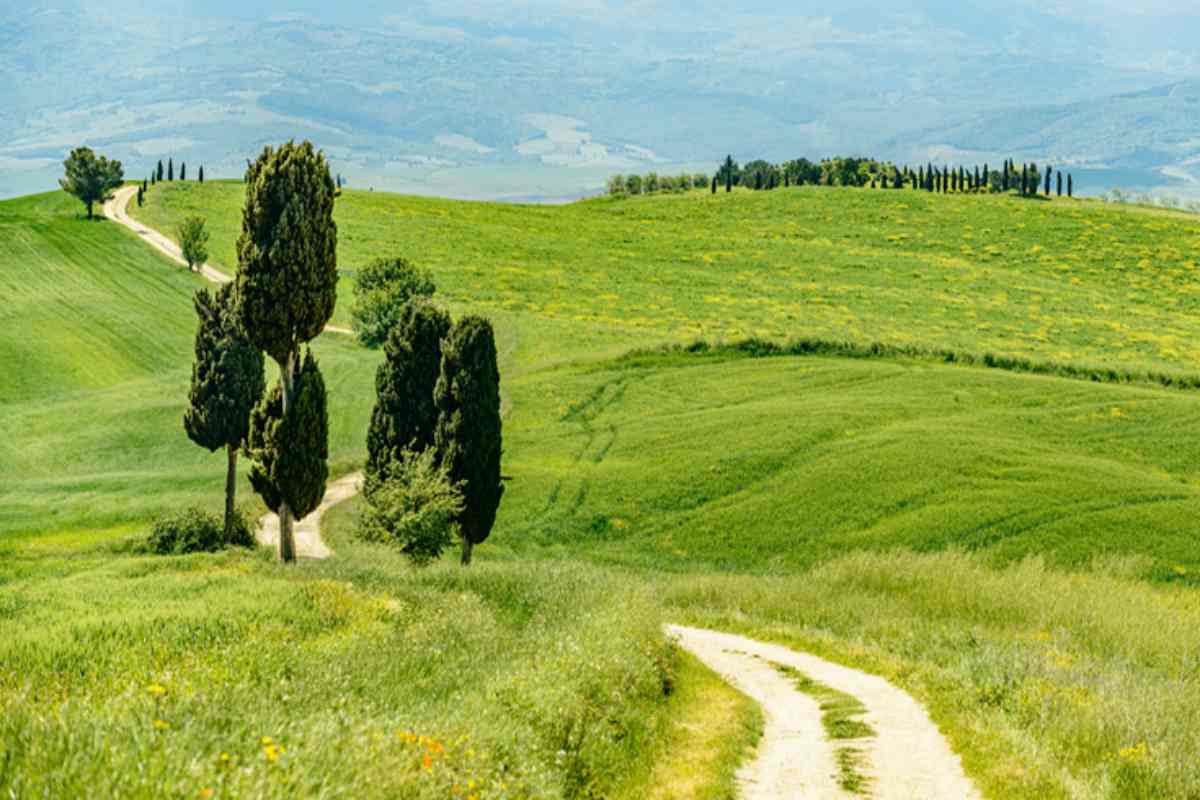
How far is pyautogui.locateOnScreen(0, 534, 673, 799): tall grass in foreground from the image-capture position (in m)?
9.70

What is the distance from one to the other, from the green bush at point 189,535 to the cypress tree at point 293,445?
864 cm

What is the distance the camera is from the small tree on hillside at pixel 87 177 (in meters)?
154

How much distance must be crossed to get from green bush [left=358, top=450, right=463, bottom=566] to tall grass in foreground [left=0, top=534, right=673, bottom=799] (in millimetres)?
12052

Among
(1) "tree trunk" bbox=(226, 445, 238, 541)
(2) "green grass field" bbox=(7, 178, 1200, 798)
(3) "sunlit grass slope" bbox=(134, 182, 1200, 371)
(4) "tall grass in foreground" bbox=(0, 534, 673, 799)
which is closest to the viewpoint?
(4) "tall grass in foreground" bbox=(0, 534, 673, 799)

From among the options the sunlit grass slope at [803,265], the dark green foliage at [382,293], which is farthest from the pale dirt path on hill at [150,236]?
the dark green foliage at [382,293]

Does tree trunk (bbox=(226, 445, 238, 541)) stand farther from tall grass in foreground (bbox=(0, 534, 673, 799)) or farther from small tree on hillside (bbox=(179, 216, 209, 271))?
small tree on hillside (bbox=(179, 216, 209, 271))

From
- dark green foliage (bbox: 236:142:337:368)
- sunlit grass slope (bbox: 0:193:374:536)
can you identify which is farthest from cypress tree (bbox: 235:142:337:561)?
sunlit grass slope (bbox: 0:193:374:536)

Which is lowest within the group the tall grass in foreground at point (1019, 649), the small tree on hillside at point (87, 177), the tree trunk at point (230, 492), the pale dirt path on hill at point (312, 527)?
the pale dirt path on hill at point (312, 527)

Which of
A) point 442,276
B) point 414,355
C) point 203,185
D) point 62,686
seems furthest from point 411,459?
point 203,185

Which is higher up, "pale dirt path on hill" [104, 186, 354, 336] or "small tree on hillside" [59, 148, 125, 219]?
"small tree on hillside" [59, 148, 125, 219]

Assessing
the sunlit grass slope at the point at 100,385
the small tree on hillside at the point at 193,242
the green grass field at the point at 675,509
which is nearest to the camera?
the green grass field at the point at 675,509

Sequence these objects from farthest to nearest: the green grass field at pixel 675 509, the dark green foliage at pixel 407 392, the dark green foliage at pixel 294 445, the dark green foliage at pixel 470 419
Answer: the dark green foliage at pixel 407 392 < the dark green foliage at pixel 470 419 < the dark green foliage at pixel 294 445 < the green grass field at pixel 675 509

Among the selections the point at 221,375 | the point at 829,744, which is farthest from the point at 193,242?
the point at 829,744

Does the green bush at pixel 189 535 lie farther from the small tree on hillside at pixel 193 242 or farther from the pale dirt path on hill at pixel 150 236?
the small tree on hillside at pixel 193 242
